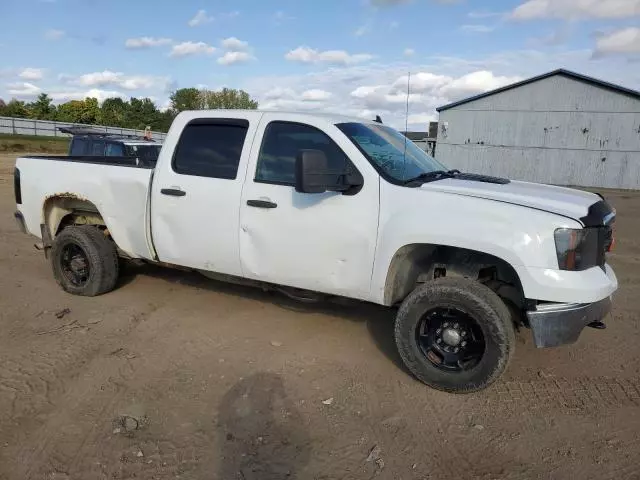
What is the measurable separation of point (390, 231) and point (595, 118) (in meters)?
25.5

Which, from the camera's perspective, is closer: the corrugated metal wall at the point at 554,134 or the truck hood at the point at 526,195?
the truck hood at the point at 526,195

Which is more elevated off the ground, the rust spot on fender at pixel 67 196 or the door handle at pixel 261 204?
the door handle at pixel 261 204

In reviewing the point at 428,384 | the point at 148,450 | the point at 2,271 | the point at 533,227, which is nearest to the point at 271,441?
the point at 148,450

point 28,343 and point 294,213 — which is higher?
point 294,213

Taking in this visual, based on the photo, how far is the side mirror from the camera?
3812 mm

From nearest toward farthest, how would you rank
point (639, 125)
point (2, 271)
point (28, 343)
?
point (28, 343) → point (2, 271) → point (639, 125)

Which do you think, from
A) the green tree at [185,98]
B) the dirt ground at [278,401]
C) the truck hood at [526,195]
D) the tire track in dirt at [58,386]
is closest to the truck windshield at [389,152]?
the truck hood at [526,195]

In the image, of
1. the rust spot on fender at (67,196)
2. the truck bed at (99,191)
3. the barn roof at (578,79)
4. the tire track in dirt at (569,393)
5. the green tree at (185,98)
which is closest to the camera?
the tire track in dirt at (569,393)

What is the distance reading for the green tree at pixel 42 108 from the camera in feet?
225

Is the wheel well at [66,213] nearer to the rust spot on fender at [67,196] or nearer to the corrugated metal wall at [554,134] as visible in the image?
the rust spot on fender at [67,196]

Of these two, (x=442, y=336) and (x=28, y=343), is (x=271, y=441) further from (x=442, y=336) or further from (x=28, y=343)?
(x=28, y=343)

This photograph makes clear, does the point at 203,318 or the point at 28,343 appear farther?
the point at 203,318

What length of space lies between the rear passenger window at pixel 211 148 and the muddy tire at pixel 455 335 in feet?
6.57

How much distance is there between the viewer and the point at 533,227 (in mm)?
3529
